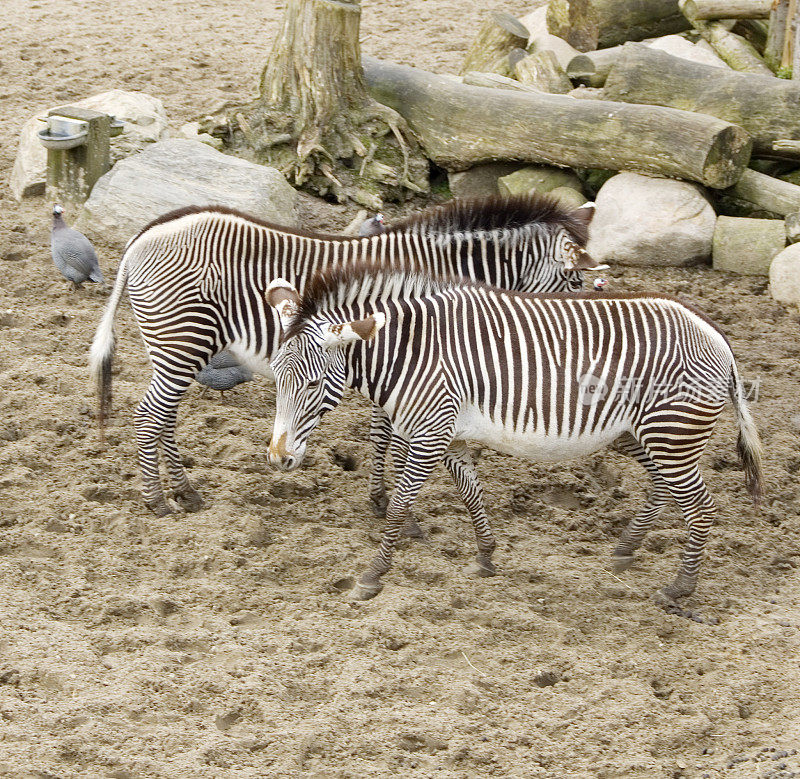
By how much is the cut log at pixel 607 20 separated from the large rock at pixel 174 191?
4611 millimetres

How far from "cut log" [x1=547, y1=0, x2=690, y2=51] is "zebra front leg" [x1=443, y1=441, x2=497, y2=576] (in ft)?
25.6

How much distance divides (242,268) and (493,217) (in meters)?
1.47

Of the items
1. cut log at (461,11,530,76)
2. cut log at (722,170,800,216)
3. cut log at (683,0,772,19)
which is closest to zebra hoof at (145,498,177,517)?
cut log at (722,170,800,216)

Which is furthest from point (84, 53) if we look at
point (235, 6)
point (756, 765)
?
point (756, 765)

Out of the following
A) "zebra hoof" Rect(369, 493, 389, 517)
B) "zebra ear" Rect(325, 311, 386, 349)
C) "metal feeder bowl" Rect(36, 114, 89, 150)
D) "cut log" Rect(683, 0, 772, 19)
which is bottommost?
"zebra hoof" Rect(369, 493, 389, 517)

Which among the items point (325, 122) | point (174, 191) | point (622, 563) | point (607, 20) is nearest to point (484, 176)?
point (325, 122)

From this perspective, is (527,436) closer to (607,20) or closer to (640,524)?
(640,524)

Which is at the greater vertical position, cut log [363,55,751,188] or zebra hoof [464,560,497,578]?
cut log [363,55,751,188]

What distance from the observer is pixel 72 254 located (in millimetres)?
7344

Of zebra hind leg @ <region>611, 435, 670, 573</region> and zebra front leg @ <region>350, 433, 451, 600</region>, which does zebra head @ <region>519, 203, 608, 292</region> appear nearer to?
zebra hind leg @ <region>611, 435, 670, 573</region>

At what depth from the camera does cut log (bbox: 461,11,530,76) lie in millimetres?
11320

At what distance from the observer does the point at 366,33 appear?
1368cm

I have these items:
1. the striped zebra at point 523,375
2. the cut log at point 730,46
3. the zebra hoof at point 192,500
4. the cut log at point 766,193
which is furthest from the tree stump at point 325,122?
the striped zebra at point 523,375

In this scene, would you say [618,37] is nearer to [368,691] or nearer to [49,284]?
[49,284]
